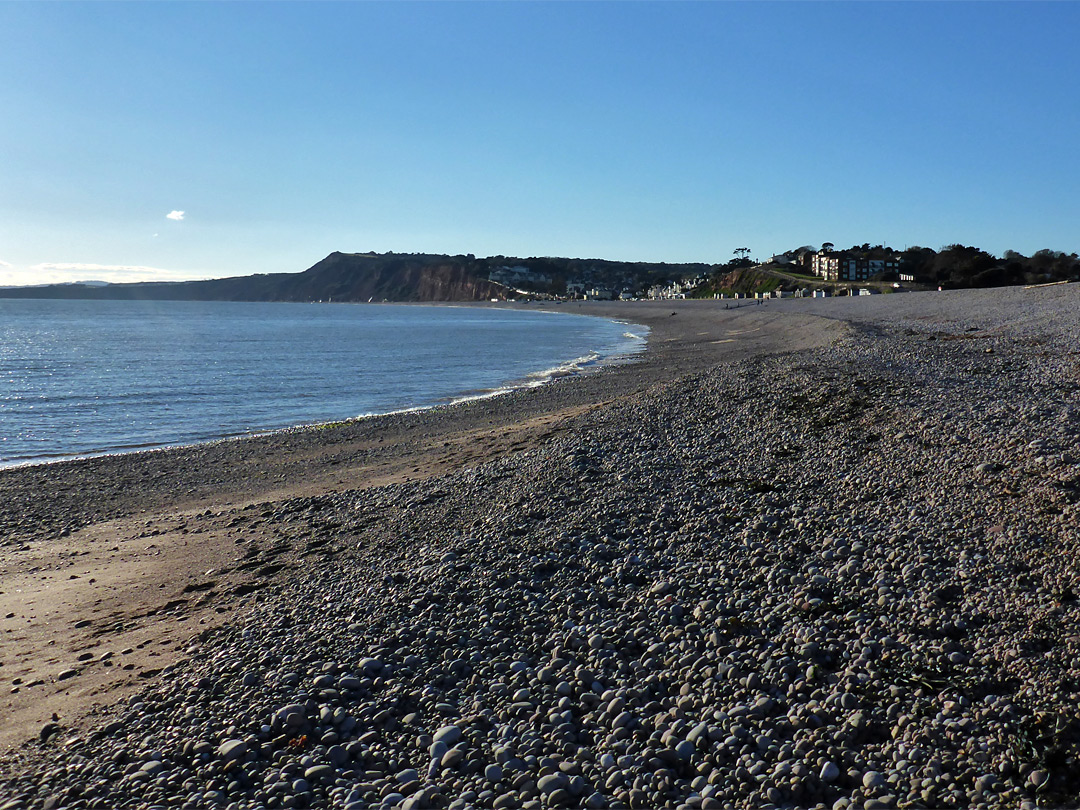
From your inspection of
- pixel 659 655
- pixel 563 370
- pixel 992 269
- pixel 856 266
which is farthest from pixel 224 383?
pixel 856 266

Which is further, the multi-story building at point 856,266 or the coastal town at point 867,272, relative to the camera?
the multi-story building at point 856,266

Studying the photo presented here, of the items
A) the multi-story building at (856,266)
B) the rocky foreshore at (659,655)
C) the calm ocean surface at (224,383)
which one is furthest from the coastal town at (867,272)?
the rocky foreshore at (659,655)

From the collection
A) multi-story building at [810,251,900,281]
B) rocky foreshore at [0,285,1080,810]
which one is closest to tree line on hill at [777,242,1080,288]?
multi-story building at [810,251,900,281]

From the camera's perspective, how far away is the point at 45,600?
8.10 m

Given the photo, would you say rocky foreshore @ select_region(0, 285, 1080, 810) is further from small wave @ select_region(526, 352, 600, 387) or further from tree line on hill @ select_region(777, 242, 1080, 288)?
tree line on hill @ select_region(777, 242, 1080, 288)

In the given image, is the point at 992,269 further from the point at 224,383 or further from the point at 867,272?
the point at 224,383

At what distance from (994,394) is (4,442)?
23.5m

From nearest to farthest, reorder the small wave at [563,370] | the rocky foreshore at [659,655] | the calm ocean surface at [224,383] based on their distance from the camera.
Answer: the rocky foreshore at [659,655] < the calm ocean surface at [224,383] < the small wave at [563,370]

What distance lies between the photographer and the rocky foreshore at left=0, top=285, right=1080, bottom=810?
4133 mm

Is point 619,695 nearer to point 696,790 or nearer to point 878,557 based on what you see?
point 696,790

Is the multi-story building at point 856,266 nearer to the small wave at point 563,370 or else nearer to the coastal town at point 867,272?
Result: the coastal town at point 867,272

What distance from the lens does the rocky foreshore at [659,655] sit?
4133 millimetres

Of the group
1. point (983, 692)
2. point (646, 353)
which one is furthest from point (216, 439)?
point (646, 353)

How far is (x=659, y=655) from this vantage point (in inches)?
212
